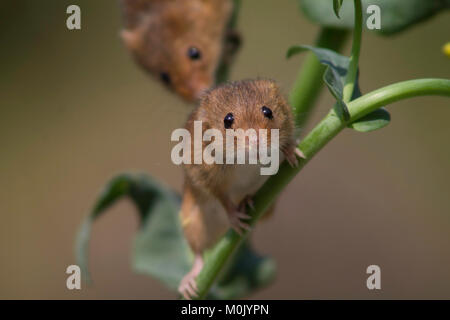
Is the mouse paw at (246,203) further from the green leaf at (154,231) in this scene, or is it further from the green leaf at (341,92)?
the green leaf at (154,231)

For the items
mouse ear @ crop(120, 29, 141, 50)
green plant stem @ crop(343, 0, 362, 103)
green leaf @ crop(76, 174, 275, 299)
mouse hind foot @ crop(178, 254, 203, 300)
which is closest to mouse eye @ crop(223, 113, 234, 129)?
green plant stem @ crop(343, 0, 362, 103)

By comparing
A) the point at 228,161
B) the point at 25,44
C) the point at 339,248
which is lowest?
the point at 228,161

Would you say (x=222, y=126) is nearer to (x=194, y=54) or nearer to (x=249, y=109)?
(x=249, y=109)

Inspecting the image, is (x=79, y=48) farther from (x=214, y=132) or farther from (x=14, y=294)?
(x=214, y=132)

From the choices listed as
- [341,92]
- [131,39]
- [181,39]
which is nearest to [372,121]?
[341,92]

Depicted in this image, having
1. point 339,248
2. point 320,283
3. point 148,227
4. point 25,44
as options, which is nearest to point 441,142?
point 339,248

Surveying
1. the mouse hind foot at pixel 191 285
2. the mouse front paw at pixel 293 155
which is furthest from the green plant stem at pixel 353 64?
the mouse hind foot at pixel 191 285

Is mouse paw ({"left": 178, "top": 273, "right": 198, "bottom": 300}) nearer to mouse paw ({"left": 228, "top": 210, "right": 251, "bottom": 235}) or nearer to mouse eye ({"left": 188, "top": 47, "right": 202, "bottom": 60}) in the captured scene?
mouse paw ({"left": 228, "top": 210, "right": 251, "bottom": 235})
